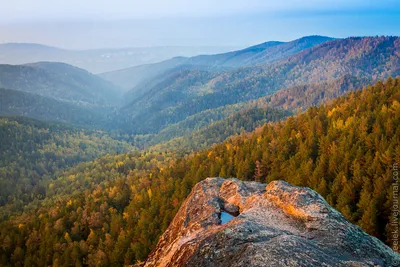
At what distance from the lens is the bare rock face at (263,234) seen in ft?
46.9

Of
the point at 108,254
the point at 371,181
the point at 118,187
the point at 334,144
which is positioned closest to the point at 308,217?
the point at 371,181

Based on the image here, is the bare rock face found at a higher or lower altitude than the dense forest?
higher

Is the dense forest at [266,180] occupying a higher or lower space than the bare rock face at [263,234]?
lower

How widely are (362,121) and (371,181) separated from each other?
26.1 meters

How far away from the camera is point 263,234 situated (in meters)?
16.7

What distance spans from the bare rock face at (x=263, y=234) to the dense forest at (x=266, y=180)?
40.0m

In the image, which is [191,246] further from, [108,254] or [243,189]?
[108,254]

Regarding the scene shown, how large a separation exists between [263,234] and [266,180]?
74848 millimetres

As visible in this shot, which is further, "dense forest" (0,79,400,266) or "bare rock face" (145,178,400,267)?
"dense forest" (0,79,400,266)

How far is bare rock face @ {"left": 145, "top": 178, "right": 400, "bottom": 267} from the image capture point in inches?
562

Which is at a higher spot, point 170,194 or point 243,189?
point 243,189

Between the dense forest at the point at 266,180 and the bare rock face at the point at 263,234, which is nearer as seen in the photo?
the bare rock face at the point at 263,234

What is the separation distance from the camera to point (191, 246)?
17.0 m

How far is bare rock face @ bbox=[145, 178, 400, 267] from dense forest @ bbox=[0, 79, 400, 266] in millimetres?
39992
